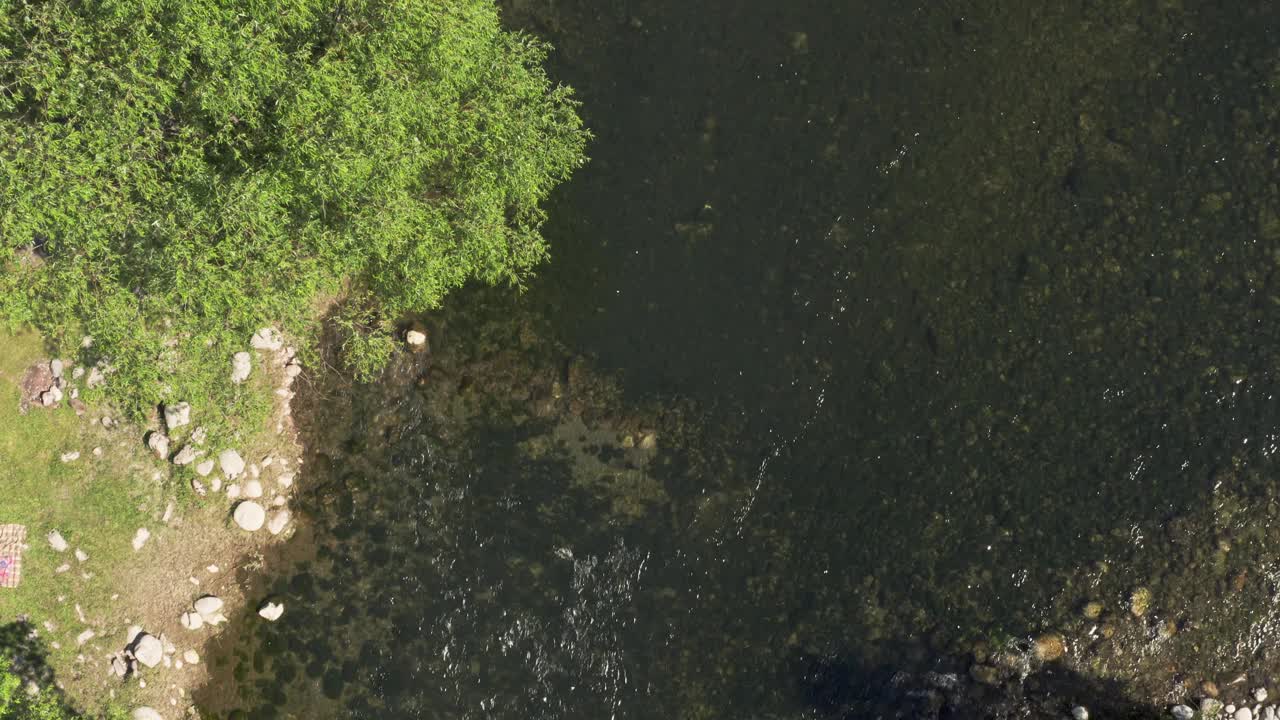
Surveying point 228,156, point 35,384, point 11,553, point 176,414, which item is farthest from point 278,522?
point 228,156

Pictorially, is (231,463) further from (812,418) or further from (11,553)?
(812,418)

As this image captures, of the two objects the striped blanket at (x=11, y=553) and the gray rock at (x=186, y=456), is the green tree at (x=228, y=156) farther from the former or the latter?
the striped blanket at (x=11, y=553)

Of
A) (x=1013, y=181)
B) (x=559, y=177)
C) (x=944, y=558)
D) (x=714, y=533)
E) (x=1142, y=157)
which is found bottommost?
(x=714, y=533)

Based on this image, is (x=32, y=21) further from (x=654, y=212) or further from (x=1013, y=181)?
(x=1013, y=181)

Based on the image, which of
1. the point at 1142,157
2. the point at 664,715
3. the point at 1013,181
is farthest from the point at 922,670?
the point at 1142,157

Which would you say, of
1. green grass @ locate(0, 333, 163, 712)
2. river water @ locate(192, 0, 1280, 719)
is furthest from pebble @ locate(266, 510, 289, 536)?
green grass @ locate(0, 333, 163, 712)

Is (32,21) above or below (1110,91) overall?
below
